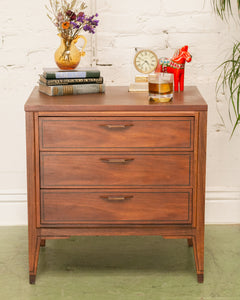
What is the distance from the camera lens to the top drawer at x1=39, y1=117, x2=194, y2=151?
7.49ft

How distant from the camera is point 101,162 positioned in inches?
91.5

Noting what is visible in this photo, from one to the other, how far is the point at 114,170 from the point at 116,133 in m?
0.16

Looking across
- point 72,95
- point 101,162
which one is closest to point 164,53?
point 72,95

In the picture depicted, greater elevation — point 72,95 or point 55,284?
point 72,95

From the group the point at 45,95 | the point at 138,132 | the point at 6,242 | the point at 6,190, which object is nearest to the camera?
the point at 138,132

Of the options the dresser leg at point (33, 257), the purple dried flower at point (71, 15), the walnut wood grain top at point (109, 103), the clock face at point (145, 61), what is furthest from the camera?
the clock face at point (145, 61)

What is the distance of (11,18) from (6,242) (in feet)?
3.81

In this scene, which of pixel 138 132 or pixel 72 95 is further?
pixel 72 95

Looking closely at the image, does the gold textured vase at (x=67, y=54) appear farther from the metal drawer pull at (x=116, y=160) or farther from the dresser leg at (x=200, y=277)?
the dresser leg at (x=200, y=277)

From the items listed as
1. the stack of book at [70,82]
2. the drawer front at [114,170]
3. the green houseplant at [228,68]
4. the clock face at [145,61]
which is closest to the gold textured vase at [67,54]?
the stack of book at [70,82]

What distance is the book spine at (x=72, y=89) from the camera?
2477 mm

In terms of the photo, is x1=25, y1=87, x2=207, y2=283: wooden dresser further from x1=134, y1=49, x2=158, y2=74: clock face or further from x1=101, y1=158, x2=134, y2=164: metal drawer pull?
x1=134, y1=49, x2=158, y2=74: clock face

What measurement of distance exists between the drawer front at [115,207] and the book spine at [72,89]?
1.49 ft

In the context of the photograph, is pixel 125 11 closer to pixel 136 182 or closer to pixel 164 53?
pixel 164 53
